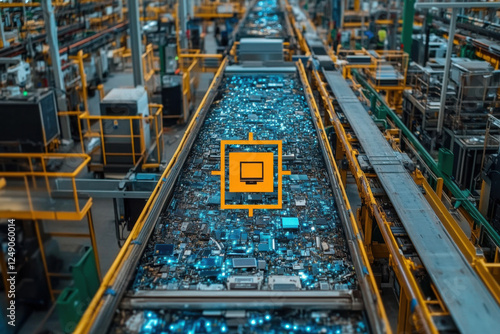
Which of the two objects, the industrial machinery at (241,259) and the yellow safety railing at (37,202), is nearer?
the industrial machinery at (241,259)

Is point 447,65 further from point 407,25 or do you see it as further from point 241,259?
point 407,25

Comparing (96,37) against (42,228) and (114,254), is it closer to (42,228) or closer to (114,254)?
(114,254)

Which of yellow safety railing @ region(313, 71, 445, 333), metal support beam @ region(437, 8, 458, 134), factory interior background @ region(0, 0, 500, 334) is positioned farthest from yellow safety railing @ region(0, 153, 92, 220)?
metal support beam @ region(437, 8, 458, 134)

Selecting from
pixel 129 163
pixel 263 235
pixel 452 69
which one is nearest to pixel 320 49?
pixel 452 69

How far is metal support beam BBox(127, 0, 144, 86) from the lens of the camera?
519 inches

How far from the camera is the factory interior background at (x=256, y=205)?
14.9ft

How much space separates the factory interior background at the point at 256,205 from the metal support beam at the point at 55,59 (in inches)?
2.5

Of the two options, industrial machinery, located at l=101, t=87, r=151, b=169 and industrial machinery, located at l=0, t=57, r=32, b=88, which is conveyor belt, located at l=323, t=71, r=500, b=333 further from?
industrial machinery, located at l=0, t=57, r=32, b=88

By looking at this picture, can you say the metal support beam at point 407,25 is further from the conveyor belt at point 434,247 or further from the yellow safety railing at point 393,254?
the conveyor belt at point 434,247

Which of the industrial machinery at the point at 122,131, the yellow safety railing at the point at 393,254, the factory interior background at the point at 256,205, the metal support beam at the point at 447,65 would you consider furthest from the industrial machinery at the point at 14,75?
the metal support beam at the point at 447,65

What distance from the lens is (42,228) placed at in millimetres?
6035

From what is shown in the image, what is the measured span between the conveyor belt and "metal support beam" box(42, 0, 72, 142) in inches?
339

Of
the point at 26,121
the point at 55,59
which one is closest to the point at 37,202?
the point at 26,121

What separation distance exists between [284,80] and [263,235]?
8.23m
